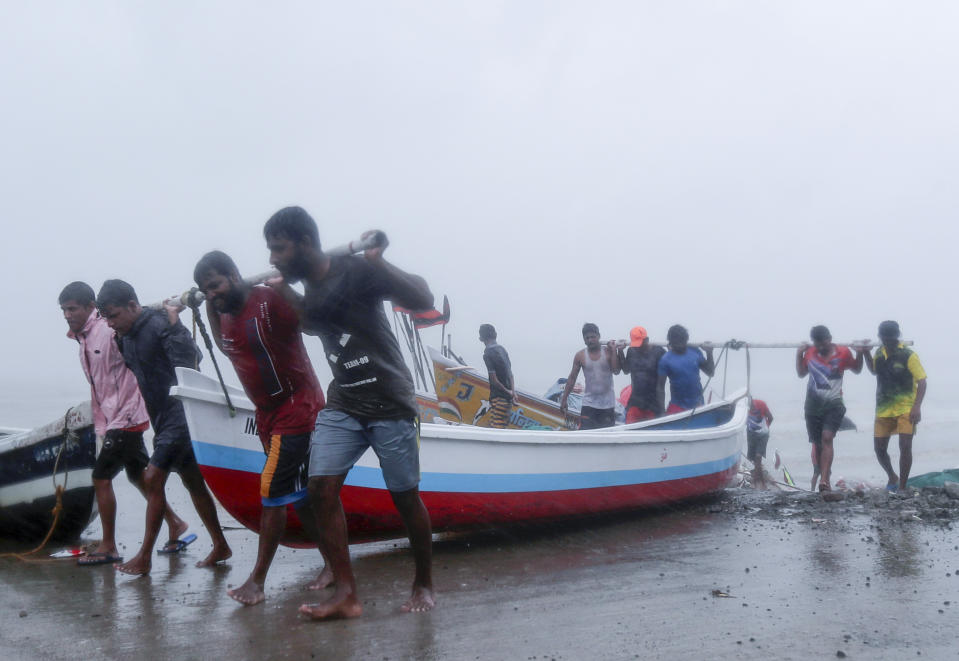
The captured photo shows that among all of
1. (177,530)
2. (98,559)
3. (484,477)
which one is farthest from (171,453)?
(484,477)

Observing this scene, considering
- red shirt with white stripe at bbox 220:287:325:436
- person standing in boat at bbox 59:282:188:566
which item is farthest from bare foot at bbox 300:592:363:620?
person standing in boat at bbox 59:282:188:566

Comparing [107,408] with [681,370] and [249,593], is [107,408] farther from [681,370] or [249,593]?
[681,370]

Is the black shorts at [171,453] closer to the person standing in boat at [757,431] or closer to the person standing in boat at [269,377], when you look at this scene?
the person standing in boat at [269,377]

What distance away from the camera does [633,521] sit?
6.73 metres

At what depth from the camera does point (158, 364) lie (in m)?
5.02

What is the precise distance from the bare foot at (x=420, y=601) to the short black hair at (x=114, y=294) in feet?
8.15

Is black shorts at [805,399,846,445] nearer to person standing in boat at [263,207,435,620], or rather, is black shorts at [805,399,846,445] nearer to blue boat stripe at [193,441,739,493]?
blue boat stripe at [193,441,739,493]

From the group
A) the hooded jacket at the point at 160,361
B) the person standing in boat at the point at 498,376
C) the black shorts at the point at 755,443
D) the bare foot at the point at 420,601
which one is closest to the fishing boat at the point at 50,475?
the hooded jacket at the point at 160,361

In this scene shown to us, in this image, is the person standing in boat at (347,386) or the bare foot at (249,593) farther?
the bare foot at (249,593)

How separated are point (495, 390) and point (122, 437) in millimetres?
5488

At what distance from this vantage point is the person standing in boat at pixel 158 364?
16.2 ft

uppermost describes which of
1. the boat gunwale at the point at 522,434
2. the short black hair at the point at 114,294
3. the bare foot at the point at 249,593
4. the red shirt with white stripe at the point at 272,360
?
the short black hair at the point at 114,294

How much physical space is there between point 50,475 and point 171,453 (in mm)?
1713

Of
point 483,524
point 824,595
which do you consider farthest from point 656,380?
point 824,595
